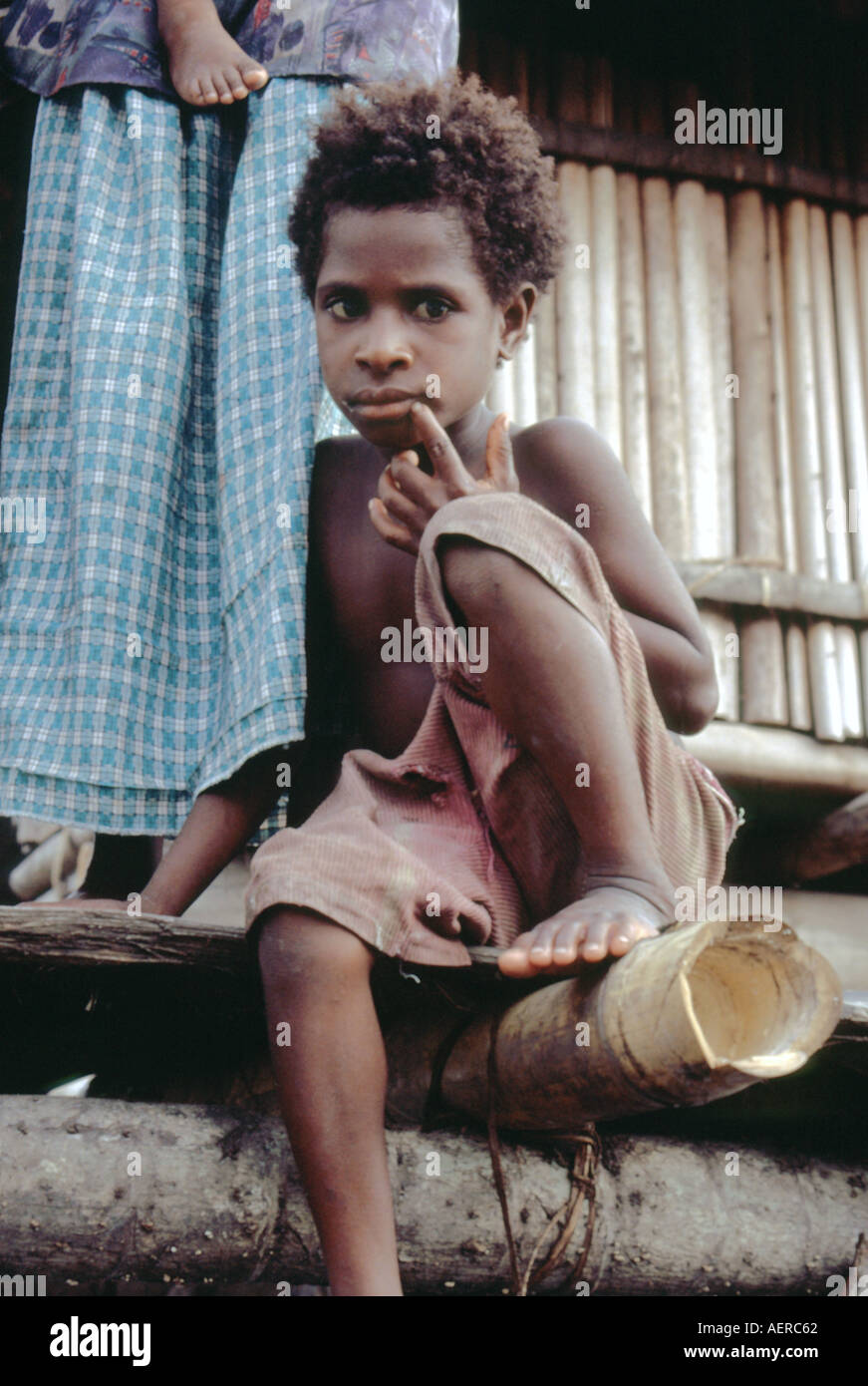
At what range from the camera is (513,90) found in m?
4.37

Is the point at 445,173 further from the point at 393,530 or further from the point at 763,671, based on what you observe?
the point at 763,671

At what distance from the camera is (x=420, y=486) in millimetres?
2283

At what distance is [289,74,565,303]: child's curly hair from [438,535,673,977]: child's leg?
86 cm

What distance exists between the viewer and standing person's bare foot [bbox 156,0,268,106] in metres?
3.06

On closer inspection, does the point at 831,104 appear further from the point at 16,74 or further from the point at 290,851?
the point at 290,851

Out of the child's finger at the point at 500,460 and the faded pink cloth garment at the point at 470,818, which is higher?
the child's finger at the point at 500,460

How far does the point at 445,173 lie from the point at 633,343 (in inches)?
72.6

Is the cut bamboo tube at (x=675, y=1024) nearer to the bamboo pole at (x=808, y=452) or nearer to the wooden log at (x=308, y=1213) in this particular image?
the wooden log at (x=308, y=1213)

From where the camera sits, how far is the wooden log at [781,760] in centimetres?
392

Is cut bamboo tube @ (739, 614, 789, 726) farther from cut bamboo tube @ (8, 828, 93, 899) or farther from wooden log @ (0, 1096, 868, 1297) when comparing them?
wooden log @ (0, 1096, 868, 1297)

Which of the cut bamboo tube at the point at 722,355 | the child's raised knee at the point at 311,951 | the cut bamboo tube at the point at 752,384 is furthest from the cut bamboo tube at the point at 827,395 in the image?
the child's raised knee at the point at 311,951

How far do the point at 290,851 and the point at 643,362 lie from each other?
9.17ft

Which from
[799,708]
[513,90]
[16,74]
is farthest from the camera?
[513,90]
